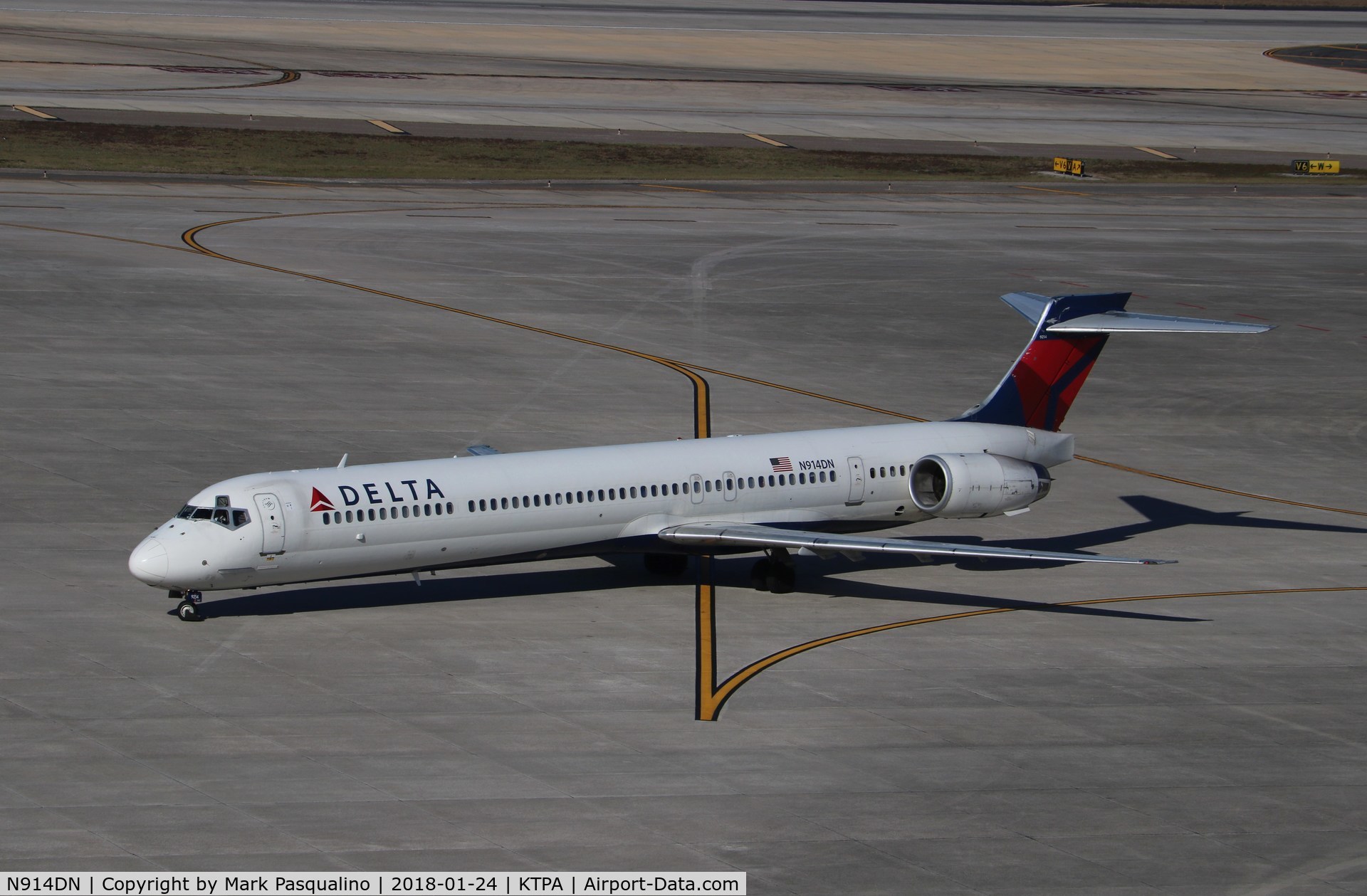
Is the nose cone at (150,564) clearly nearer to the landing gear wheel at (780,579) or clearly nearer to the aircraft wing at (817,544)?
the aircraft wing at (817,544)

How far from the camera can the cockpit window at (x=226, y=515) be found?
101 feet

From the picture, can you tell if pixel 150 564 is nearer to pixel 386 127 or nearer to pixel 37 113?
pixel 386 127

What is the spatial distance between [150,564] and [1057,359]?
20938 millimetres

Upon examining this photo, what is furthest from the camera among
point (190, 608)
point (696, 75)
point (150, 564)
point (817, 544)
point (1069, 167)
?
point (696, 75)

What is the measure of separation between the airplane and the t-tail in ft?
0.16

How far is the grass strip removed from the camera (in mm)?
88125

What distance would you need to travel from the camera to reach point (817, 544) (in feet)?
111

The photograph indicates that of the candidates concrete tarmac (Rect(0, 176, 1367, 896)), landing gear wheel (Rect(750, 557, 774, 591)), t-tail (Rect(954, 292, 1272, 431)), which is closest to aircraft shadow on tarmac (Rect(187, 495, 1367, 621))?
concrete tarmac (Rect(0, 176, 1367, 896))

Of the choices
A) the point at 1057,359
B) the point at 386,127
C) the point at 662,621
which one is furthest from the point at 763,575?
the point at 386,127

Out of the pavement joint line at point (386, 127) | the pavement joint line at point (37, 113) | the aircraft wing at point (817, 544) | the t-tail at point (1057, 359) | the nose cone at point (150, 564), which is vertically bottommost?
the aircraft wing at point (817, 544)

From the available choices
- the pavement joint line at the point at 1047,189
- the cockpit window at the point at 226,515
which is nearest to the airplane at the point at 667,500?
the cockpit window at the point at 226,515

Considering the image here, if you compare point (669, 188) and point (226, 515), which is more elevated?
point (669, 188)

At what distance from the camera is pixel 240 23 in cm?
14612

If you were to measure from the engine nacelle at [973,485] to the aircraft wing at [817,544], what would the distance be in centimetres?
165
